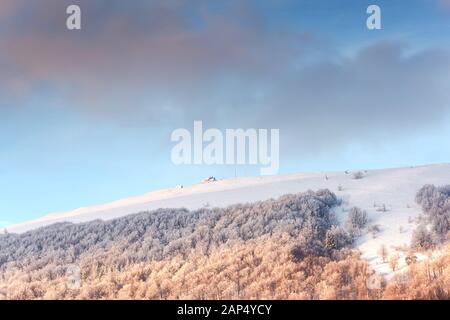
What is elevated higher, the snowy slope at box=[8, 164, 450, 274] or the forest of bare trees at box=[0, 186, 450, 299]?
the snowy slope at box=[8, 164, 450, 274]

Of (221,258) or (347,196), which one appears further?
(347,196)

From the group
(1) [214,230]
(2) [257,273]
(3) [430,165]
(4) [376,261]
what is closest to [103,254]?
(1) [214,230]

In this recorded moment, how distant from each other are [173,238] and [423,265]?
7.67 metres

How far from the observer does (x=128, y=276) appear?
15336 mm

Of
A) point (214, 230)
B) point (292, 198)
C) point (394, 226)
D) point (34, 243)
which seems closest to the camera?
point (394, 226)

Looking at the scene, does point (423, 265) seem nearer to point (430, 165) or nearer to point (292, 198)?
point (292, 198)

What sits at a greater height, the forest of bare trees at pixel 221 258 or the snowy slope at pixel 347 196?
the snowy slope at pixel 347 196

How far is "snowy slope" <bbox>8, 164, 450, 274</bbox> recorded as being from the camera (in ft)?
52.6

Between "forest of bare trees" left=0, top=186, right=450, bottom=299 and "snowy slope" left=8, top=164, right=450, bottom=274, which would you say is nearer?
"forest of bare trees" left=0, top=186, right=450, bottom=299

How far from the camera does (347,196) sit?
19.3 m

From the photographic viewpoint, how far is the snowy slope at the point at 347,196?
631 inches

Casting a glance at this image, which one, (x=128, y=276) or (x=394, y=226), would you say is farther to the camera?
(x=394, y=226)

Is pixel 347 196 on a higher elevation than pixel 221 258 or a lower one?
higher

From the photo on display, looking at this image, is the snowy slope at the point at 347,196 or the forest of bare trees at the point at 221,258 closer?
the forest of bare trees at the point at 221,258
